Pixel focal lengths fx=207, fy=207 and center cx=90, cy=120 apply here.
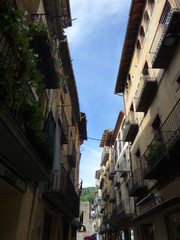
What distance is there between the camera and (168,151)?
7.20 metres

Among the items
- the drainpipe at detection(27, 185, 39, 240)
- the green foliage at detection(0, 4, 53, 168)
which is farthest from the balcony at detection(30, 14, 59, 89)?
the drainpipe at detection(27, 185, 39, 240)

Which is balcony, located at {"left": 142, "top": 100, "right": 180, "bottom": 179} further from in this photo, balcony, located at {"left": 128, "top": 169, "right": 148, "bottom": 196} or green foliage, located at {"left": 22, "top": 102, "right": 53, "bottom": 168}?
green foliage, located at {"left": 22, "top": 102, "right": 53, "bottom": 168}

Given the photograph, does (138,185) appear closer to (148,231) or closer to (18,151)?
(148,231)

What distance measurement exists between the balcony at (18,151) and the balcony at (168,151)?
4.23m

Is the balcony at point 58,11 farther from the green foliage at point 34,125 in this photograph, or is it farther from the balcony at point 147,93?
the green foliage at point 34,125

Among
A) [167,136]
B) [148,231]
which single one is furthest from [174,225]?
[148,231]

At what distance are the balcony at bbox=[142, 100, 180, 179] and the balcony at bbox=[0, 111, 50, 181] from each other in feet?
13.9

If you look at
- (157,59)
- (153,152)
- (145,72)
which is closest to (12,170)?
→ (153,152)

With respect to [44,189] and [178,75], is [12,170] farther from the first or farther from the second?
[178,75]

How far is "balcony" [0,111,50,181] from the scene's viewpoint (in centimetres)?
354

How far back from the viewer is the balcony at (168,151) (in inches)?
282

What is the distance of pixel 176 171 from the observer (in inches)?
316

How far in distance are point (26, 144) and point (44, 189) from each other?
14.1 feet

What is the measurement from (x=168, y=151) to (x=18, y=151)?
5091 millimetres
